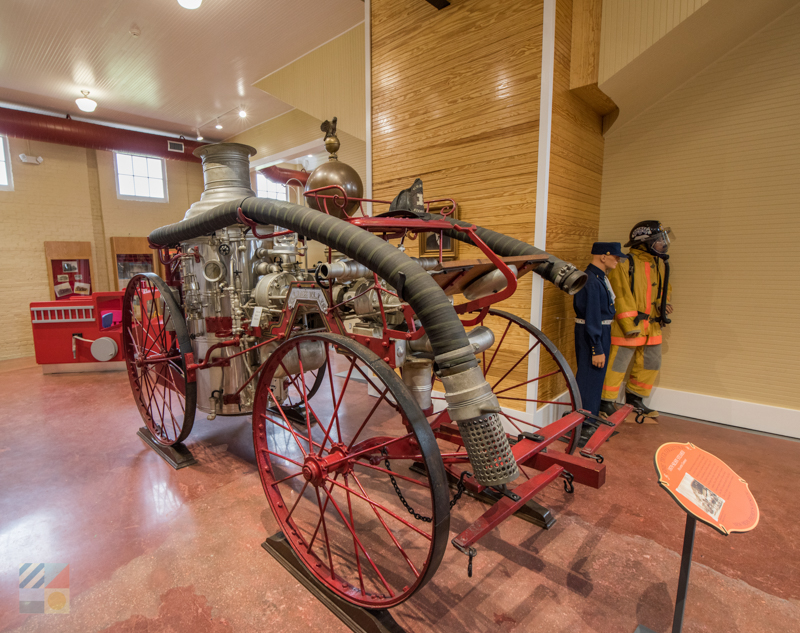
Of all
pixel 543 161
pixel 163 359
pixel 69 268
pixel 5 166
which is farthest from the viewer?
pixel 69 268

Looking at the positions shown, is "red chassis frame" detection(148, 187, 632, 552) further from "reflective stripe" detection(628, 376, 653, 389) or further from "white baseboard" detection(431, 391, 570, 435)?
"reflective stripe" detection(628, 376, 653, 389)

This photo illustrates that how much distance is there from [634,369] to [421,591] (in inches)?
129

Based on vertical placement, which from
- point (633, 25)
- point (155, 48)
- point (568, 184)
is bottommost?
point (568, 184)

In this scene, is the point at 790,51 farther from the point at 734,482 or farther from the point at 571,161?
the point at 734,482

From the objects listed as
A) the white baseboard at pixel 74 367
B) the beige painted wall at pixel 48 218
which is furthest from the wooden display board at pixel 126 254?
the white baseboard at pixel 74 367

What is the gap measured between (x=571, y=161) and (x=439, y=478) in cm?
335

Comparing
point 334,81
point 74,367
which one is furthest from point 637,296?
point 74,367

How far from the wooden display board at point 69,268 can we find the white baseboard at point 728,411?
10.3 meters

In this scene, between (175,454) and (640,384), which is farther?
(640,384)

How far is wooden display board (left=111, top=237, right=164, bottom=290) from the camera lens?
9125mm

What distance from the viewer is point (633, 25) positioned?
3240 mm

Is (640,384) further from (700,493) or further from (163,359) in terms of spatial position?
(163,359)

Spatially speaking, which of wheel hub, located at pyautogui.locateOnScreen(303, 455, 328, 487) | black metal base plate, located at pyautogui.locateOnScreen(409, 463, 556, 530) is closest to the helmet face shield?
black metal base plate, located at pyautogui.locateOnScreen(409, 463, 556, 530)

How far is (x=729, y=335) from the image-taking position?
3.86m
